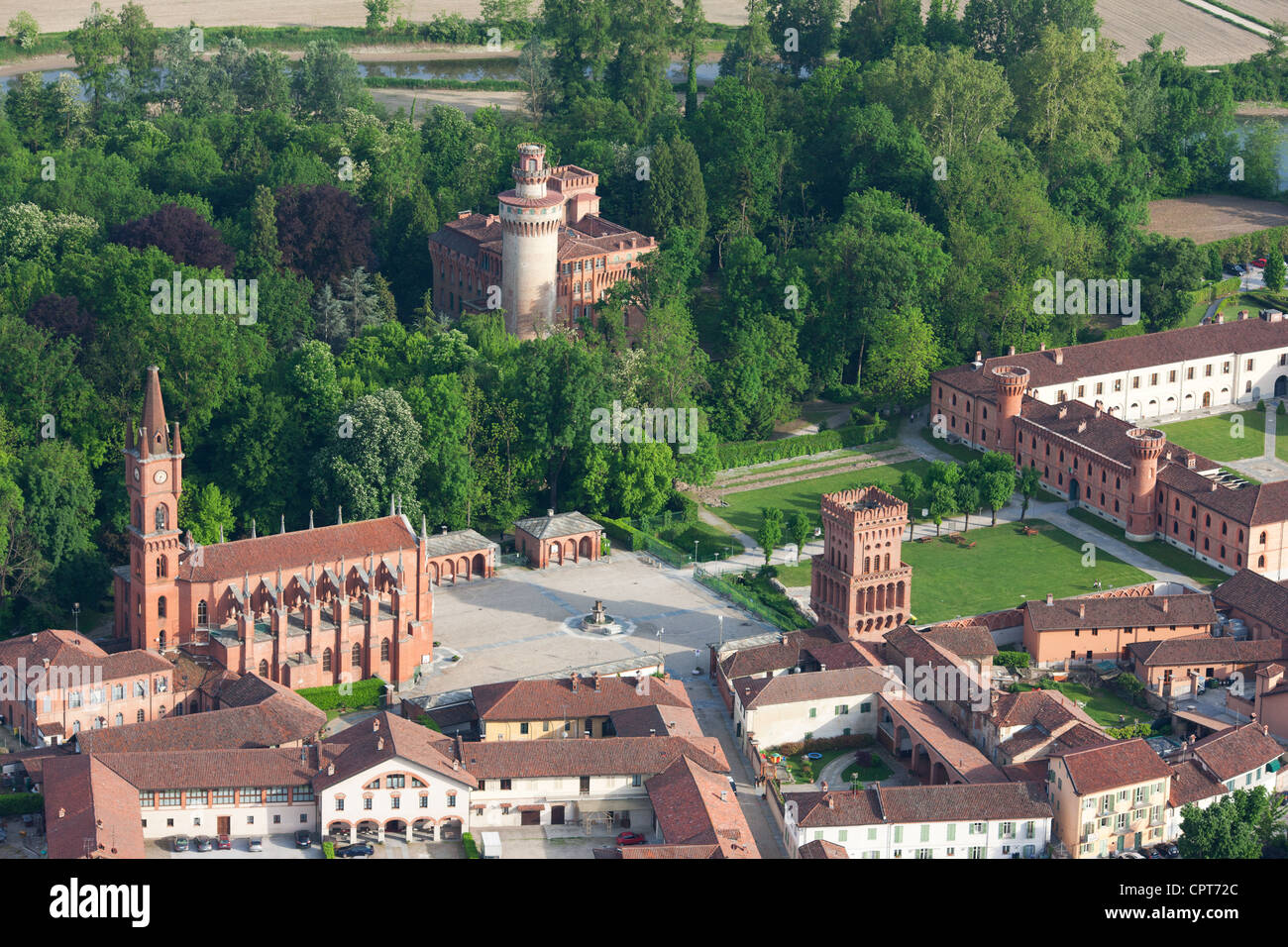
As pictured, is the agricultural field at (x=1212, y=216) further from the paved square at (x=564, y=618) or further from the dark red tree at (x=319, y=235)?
the paved square at (x=564, y=618)

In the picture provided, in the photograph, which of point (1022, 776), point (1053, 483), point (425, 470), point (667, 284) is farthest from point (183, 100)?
point (1022, 776)

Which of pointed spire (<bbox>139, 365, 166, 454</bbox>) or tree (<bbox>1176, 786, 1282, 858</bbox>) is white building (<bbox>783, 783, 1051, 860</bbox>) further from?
pointed spire (<bbox>139, 365, 166, 454</bbox>)

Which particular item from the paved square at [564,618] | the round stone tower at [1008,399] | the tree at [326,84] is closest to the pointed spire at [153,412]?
the paved square at [564,618]

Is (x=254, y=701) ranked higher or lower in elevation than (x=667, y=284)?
lower

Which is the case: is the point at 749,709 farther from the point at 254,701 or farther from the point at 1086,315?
the point at 1086,315

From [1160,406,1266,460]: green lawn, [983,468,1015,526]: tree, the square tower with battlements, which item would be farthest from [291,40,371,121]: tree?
the square tower with battlements

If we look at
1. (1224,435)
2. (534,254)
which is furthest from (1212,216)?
(534,254)
